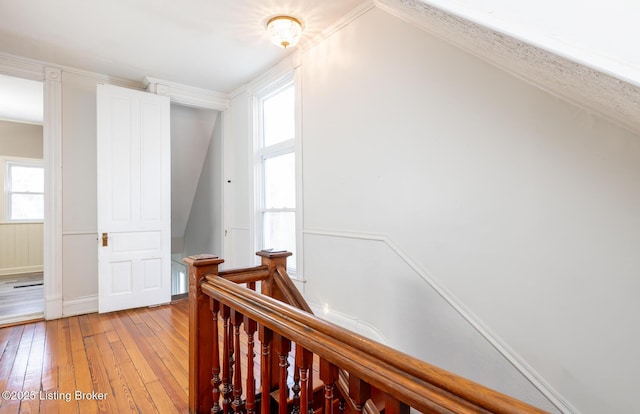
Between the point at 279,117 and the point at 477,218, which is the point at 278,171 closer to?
the point at 279,117

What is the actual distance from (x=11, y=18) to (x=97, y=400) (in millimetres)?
3001

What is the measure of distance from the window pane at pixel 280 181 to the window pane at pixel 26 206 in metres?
4.54

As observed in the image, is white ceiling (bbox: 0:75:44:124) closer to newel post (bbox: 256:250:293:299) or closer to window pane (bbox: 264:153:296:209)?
window pane (bbox: 264:153:296:209)

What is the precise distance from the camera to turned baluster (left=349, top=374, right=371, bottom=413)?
75 centimetres

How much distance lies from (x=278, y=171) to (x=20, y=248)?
495 centimetres

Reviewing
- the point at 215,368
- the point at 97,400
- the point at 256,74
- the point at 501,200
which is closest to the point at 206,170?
the point at 256,74

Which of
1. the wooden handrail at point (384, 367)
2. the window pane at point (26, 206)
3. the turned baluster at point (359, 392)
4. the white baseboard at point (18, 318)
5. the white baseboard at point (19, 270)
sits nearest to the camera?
the wooden handrail at point (384, 367)

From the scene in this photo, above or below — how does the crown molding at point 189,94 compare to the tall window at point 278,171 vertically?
above

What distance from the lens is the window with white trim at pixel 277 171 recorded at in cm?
326

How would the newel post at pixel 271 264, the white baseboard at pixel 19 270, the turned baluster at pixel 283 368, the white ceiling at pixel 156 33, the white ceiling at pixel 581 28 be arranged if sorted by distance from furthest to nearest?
the white baseboard at pixel 19 270, the white ceiling at pixel 156 33, the newel post at pixel 271 264, the turned baluster at pixel 283 368, the white ceiling at pixel 581 28

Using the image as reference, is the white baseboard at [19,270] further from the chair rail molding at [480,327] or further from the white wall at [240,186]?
the chair rail molding at [480,327]

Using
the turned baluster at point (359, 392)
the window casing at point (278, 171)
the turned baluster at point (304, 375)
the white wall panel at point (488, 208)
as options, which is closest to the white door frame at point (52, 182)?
the window casing at point (278, 171)

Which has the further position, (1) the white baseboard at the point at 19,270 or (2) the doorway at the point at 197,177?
(1) the white baseboard at the point at 19,270

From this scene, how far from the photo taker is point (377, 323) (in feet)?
7.41
